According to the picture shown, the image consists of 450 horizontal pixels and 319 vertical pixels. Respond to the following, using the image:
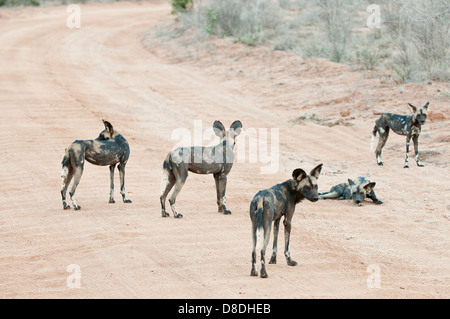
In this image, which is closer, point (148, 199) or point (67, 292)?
point (67, 292)

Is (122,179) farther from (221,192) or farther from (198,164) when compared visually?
(221,192)

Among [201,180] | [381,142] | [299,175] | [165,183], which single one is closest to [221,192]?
[165,183]

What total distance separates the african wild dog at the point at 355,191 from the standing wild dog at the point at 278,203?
3.89 m

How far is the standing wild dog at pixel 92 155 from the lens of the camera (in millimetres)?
11305

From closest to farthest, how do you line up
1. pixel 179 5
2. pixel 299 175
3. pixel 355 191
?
pixel 299 175, pixel 355 191, pixel 179 5

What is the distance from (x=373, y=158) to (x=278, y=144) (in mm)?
2271

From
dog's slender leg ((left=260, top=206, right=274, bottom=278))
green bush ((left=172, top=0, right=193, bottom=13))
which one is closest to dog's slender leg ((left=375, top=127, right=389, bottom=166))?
dog's slender leg ((left=260, top=206, right=274, bottom=278))

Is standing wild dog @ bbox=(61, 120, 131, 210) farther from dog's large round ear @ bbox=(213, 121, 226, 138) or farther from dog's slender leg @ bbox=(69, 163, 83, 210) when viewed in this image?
dog's large round ear @ bbox=(213, 121, 226, 138)

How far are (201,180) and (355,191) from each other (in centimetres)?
302

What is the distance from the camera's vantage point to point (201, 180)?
13.8 metres

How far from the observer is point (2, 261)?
9109 mm

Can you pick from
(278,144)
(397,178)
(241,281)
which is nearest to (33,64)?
(278,144)
